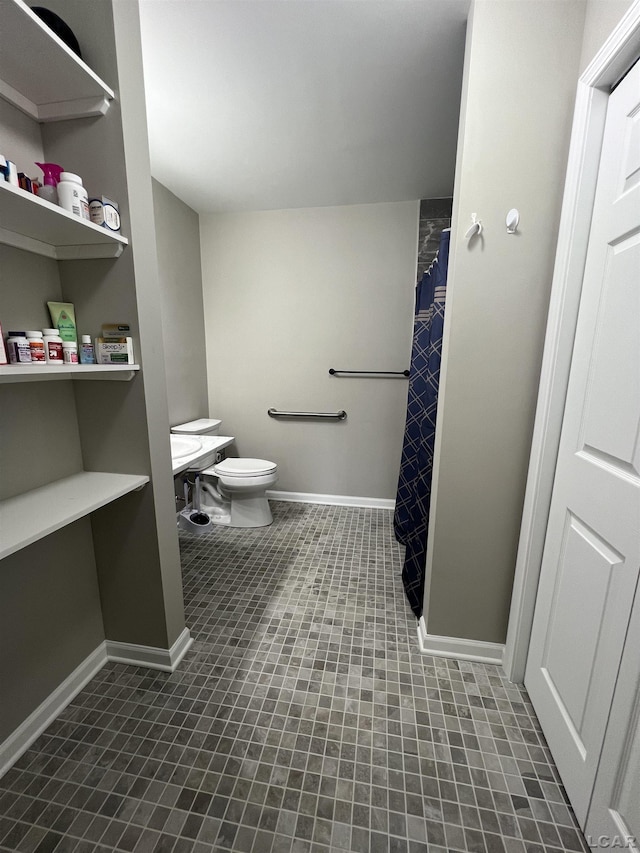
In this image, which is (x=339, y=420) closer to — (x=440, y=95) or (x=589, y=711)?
(x=440, y=95)

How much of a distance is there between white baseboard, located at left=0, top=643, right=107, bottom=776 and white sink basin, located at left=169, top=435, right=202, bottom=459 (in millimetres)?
937

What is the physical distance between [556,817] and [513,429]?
1102 millimetres

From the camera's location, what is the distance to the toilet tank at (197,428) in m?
2.42

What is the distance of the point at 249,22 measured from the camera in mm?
1165

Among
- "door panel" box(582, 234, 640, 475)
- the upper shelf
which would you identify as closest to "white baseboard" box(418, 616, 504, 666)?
"door panel" box(582, 234, 640, 475)

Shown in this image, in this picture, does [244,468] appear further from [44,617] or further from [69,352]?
[69,352]

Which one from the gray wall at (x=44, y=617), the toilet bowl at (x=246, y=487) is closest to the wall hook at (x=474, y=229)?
the gray wall at (x=44, y=617)

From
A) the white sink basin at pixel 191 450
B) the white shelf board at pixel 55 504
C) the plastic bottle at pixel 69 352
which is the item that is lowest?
the white sink basin at pixel 191 450

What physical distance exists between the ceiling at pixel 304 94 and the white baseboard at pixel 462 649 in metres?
2.35

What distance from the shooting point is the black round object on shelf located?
89cm

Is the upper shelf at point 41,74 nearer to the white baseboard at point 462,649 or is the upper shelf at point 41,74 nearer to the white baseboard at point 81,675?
the white baseboard at point 81,675

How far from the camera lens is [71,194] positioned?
90 centimetres

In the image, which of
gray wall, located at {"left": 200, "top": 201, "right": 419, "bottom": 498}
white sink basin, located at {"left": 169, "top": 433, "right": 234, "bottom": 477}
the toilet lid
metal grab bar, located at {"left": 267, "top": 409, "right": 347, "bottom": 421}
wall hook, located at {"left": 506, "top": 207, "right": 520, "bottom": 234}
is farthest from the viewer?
metal grab bar, located at {"left": 267, "top": 409, "right": 347, "bottom": 421}

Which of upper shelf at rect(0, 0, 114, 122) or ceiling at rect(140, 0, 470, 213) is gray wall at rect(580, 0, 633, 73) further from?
upper shelf at rect(0, 0, 114, 122)
